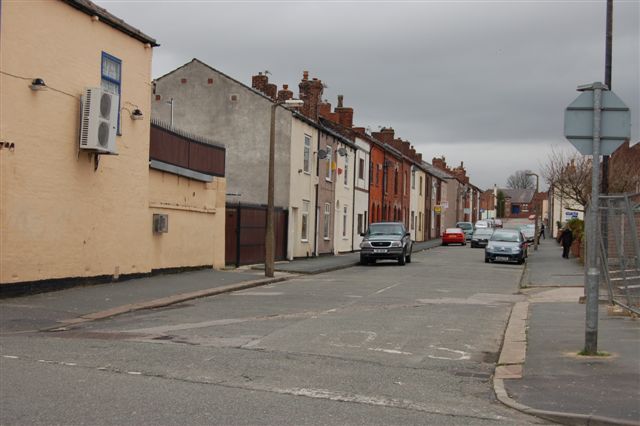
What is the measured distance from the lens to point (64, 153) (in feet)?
57.4

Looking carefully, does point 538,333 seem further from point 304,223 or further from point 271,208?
point 304,223

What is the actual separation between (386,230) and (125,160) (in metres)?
17.3

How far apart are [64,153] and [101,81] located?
8.37ft

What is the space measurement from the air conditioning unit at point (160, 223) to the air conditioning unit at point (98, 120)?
162 inches

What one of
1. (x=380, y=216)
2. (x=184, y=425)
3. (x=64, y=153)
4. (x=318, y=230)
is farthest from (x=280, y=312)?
(x=380, y=216)

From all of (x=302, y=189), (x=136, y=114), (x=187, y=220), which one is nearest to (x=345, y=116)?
(x=302, y=189)

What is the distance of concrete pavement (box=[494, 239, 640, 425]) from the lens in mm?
7426

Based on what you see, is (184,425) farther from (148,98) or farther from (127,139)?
(148,98)

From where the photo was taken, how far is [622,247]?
14.2 metres

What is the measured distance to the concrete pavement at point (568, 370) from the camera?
24.4 ft

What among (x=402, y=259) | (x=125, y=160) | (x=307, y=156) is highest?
(x=307, y=156)

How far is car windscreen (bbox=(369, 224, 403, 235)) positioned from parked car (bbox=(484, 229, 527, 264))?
16.8ft

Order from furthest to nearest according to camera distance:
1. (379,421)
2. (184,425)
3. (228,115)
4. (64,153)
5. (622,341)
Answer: (228,115), (64,153), (622,341), (379,421), (184,425)

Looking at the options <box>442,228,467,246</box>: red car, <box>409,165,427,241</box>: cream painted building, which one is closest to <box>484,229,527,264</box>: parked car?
<box>442,228,467,246</box>: red car
